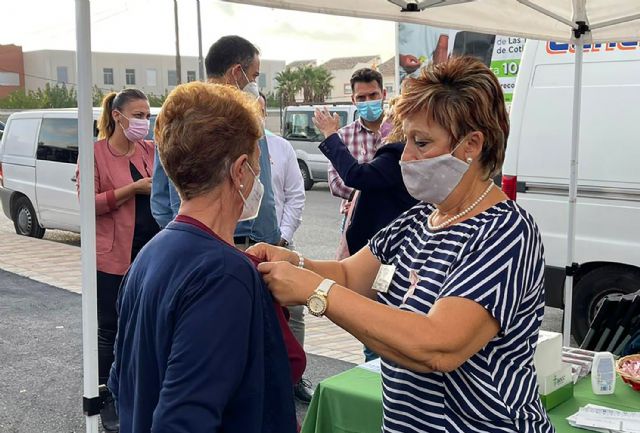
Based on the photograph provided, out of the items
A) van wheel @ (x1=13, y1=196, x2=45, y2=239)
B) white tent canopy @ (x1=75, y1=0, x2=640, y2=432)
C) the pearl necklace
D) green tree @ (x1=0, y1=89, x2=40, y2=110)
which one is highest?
green tree @ (x1=0, y1=89, x2=40, y2=110)

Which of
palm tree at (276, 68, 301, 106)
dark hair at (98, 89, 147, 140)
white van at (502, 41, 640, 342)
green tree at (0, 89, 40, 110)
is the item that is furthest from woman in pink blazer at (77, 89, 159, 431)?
palm tree at (276, 68, 301, 106)

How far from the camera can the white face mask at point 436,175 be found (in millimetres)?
1762

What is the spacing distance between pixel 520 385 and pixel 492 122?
628 millimetres

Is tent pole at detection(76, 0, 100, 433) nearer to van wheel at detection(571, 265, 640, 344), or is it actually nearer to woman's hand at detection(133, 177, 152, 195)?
woman's hand at detection(133, 177, 152, 195)

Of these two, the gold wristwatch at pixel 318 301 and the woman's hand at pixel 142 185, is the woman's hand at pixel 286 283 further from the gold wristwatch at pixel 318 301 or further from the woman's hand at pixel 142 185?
the woman's hand at pixel 142 185

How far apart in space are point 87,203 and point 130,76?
84133mm

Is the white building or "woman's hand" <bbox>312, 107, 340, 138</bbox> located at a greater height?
the white building

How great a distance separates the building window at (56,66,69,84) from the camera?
7581 cm

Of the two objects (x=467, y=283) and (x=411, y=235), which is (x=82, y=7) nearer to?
(x=411, y=235)

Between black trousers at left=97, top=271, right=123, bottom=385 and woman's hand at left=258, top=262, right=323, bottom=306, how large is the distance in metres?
2.51

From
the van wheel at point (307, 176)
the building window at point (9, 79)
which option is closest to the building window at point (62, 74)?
the building window at point (9, 79)

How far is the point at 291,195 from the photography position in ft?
14.5

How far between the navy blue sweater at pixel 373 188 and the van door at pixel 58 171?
6735 millimetres

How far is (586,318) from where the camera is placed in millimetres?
5254
